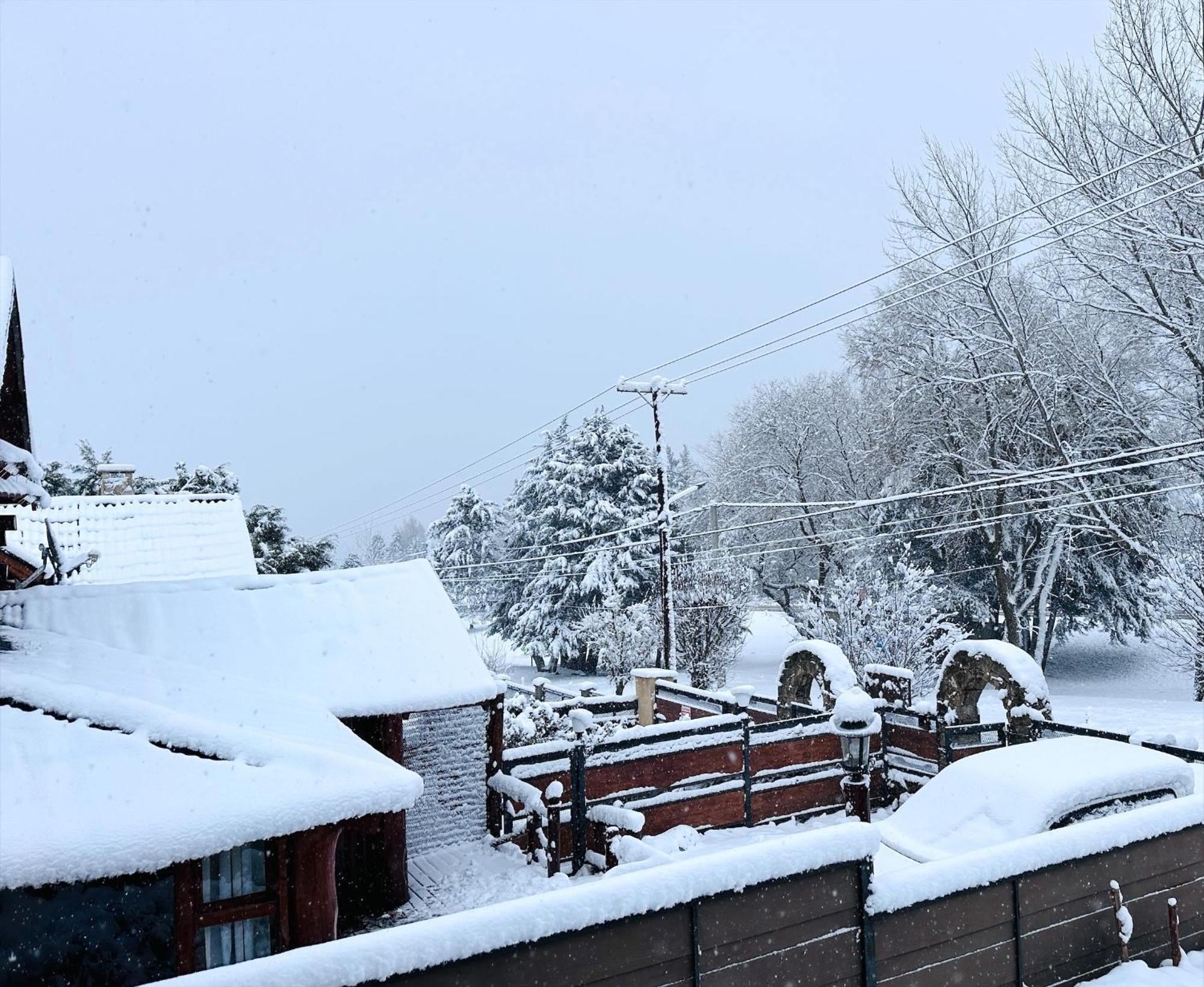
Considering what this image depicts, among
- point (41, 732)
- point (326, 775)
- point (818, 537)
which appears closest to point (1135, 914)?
point (326, 775)

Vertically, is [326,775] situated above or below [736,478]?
below

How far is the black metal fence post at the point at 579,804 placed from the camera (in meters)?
11.5

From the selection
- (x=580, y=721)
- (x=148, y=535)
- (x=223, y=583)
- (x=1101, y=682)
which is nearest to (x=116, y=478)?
(x=148, y=535)

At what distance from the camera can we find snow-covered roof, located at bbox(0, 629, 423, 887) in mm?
5527

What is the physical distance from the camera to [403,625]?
38.9ft

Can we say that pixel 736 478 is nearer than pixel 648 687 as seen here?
No

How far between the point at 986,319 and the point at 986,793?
66.6ft

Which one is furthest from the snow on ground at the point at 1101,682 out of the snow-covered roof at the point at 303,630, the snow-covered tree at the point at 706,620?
the snow-covered roof at the point at 303,630

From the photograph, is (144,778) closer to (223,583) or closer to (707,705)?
(223,583)

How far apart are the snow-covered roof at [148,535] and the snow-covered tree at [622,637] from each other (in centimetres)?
1759

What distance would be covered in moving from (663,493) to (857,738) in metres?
13.8

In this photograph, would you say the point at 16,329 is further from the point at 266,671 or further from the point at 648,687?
the point at 648,687

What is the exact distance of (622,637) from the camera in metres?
32.4

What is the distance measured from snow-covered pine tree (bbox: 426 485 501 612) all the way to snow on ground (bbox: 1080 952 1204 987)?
3914cm
